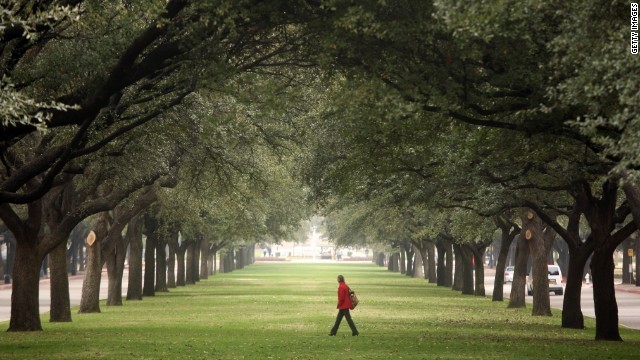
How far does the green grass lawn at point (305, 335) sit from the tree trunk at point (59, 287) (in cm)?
46

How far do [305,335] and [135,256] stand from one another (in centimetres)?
2451

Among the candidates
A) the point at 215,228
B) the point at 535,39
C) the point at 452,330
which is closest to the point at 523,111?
the point at 535,39

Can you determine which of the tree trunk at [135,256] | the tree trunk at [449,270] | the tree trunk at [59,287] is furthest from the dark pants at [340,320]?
the tree trunk at [449,270]

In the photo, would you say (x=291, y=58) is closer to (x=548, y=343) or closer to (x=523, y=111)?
(x=523, y=111)

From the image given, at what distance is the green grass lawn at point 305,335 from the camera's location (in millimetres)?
23172

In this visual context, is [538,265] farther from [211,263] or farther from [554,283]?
[211,263]

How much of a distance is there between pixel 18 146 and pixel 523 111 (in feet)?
50.5

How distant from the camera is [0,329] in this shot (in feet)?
103

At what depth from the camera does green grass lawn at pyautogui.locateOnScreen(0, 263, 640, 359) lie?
76.0 feet

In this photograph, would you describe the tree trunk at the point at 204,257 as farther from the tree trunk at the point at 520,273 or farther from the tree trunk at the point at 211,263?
the tree trunk at the point at 520,273

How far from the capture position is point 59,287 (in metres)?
34.8

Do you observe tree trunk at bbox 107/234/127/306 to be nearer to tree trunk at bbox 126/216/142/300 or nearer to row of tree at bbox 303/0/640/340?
tree trunk at bbox 126/216/142/300

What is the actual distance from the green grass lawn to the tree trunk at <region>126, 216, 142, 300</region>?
5.54 metres

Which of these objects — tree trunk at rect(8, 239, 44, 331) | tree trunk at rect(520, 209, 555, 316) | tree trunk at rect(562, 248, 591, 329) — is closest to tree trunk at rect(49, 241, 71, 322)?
tree trunk at rect(8, 239, 44, 331)
